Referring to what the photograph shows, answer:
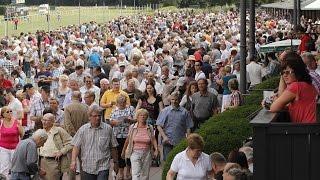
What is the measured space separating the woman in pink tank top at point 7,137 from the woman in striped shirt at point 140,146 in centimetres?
233

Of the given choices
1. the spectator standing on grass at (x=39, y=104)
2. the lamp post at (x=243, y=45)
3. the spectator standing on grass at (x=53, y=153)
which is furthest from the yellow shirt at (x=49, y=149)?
the lamp post at (x=243, y=45)

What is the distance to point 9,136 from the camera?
55.8 ft

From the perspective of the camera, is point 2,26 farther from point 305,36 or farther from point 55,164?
point 55,164

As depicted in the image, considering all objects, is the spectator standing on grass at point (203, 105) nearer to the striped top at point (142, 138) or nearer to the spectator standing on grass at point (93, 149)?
the striped top at point (142, 138)

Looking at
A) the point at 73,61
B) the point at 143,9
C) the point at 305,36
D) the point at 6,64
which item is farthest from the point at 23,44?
the point at 143,9

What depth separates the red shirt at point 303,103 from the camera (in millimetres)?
8742

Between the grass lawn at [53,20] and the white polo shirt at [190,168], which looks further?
the grass lawn at [53,20]

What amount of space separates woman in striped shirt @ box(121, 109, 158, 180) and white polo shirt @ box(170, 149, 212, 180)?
3.70m

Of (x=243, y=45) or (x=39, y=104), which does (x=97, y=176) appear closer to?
(x=243, y=45)

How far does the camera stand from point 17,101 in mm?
19906

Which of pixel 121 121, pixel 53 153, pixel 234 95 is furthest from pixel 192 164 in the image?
pixel 234 95

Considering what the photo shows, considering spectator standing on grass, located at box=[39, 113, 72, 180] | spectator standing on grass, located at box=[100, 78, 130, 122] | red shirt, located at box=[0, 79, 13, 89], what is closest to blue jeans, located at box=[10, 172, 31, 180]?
spectator standing on grass, located at box=[39, 113, 72, 180]

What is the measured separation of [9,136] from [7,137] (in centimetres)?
4

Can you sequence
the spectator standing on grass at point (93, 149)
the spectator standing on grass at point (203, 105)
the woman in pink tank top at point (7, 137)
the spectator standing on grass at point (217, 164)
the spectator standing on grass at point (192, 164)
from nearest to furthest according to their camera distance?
the spectator standing on grass at point (217, 164) → the spectator standing on grass at point (192, 164) → the spectator standing on grass at point (93, 149) → the woman in pink tank top at point (7, 137) → the spectator standing on grass at point (203, 105)
